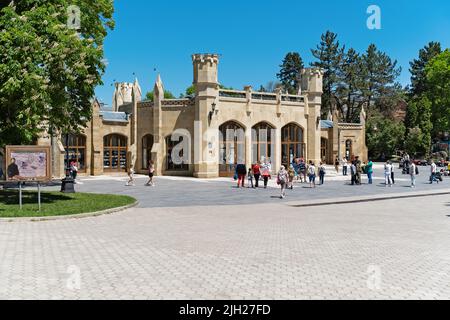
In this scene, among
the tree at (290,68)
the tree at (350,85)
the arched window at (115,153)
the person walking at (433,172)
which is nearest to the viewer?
the person walking at (433,172)

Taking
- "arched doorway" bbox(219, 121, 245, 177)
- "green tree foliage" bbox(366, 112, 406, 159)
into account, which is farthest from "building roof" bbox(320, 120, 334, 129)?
"arched doorway" bbox(219, 121, 245, 177)

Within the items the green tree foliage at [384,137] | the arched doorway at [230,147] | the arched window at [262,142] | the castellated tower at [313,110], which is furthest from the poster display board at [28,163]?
the green tree foliage at [384,137]

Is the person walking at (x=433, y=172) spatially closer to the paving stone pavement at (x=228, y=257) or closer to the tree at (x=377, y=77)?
the paving stone pavement at (x=228, y=257)

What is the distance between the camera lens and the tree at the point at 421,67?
267 feet

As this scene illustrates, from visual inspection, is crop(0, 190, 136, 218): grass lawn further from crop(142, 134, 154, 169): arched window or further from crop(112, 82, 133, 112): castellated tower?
crop(112, 82, 133, 112): castellated tower

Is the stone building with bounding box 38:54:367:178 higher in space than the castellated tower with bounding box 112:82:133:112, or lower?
lower

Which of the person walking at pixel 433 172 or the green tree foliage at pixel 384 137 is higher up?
the green tree foliage at pixel 384 137

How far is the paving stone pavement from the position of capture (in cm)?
645

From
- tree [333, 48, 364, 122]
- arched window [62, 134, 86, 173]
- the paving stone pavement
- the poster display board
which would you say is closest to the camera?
the paving stone pavement

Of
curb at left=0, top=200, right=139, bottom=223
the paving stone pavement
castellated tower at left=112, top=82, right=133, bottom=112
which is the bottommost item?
the paving stone pavement

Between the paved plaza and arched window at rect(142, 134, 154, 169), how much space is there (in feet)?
72.4
